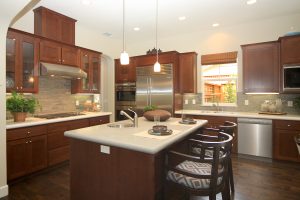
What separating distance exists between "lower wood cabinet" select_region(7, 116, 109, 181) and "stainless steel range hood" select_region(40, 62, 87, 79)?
904 millimetres

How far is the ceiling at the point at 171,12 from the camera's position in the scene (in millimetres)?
3405

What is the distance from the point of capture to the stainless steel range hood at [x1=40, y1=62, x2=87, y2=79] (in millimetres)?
3408

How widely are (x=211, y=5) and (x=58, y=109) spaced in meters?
3.67

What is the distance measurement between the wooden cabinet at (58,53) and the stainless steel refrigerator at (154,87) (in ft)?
5.48

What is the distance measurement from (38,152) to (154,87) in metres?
2.86

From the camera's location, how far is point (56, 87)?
4121mm

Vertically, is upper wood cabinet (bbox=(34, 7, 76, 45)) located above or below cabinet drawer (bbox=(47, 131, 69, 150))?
above

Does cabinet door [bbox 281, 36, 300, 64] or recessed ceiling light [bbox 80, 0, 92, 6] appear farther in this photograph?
cabinet door [bbox 281, 36, 300, 64]

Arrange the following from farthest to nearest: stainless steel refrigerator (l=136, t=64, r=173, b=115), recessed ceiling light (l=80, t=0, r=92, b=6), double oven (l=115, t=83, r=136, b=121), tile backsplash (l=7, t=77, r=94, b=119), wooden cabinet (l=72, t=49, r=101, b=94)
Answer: double oven (l=115, t=83, r=136, b=121) < stainless steel refrigerator (l=136, t=64, r=173, b=115) < wooden cabinet (l=72, t=49, r=101, b=94) < tile backsplash (l=7, t=77, r=94, b=119) < recessed ceiling light (l=80, t=0, r=92, b=6)

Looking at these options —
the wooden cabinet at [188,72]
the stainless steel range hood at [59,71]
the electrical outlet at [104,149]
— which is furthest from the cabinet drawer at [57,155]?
the wooden cabinet at [188,72]

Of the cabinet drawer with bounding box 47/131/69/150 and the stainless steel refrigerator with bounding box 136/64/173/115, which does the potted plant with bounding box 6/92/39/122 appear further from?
the stainless steel refrigerator with bounding box 136/64/173/115

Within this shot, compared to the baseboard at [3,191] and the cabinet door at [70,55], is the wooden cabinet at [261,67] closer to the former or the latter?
the cabinet door at [70,55]

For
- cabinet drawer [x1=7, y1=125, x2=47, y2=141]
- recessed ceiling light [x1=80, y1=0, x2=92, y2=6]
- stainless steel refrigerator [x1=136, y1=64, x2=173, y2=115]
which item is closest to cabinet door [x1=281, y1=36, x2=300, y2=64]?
stainless steel refrigerator [x1=136, y1=64, x2=173, y2=115]

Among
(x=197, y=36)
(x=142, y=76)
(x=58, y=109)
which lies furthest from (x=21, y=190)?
(x=197, y=36)
